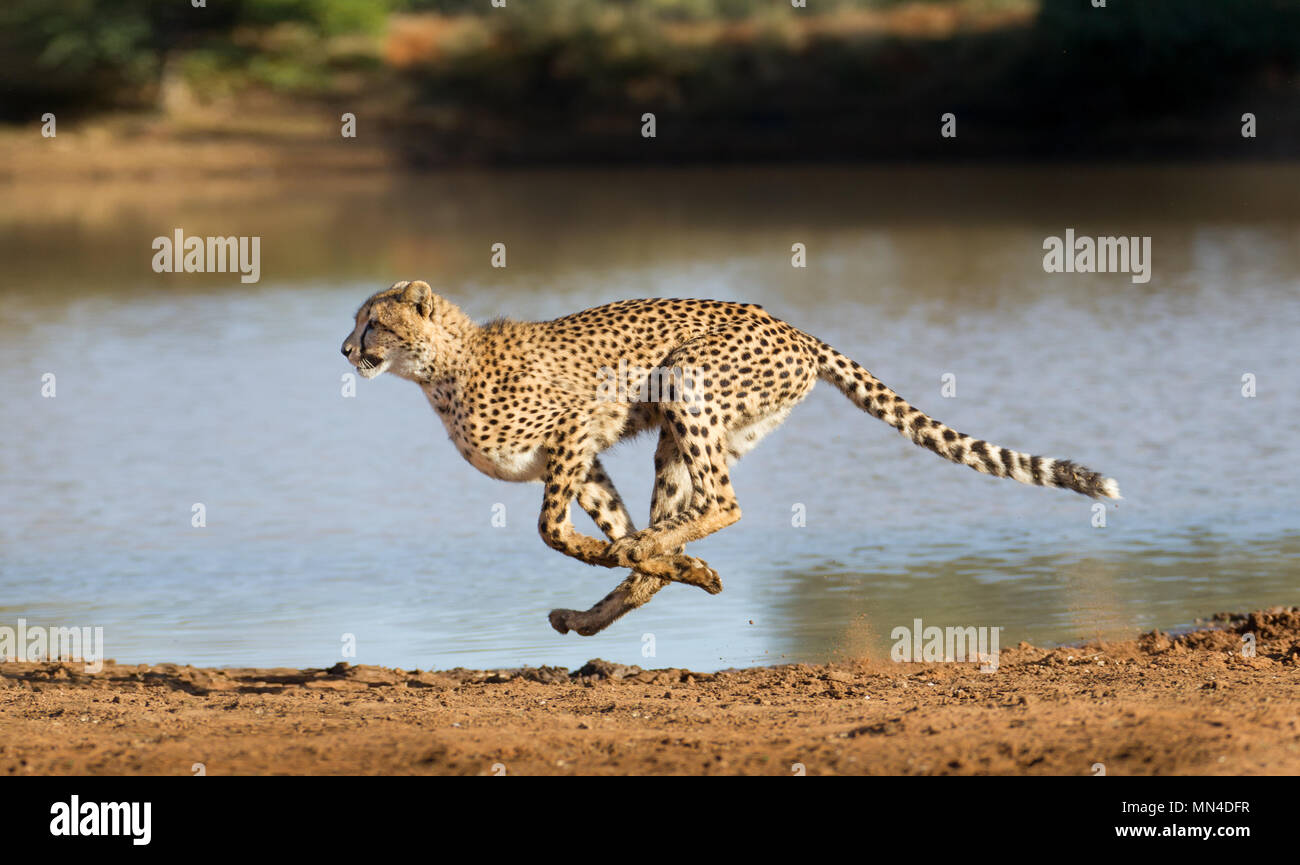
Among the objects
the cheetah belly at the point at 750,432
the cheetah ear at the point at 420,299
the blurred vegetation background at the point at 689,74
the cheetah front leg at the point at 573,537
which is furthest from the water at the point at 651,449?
the blurred vegetation background at the point at 689,74

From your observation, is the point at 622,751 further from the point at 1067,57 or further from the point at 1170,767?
the point at 1067,57

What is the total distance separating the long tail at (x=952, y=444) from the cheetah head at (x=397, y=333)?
4.73ft

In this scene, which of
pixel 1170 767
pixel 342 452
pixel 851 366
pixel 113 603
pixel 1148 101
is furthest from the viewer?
pixel 1148 101

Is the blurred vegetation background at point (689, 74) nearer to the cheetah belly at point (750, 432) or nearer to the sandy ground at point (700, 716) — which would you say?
the cheetah belly at point (750, 432)

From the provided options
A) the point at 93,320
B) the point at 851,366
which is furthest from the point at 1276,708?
the point at 93,320

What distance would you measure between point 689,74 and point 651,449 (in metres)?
26.4

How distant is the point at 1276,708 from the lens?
5234 millimetres

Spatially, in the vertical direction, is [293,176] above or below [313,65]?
below

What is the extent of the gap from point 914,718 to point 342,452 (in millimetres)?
6513

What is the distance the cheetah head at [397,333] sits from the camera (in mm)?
6879

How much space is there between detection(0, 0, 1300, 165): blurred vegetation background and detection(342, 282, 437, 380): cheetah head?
2678cm

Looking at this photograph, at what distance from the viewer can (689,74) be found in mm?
36719

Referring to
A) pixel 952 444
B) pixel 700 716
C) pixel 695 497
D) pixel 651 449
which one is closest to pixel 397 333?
pixel 695 497

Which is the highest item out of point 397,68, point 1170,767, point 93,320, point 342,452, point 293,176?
point 397,68
